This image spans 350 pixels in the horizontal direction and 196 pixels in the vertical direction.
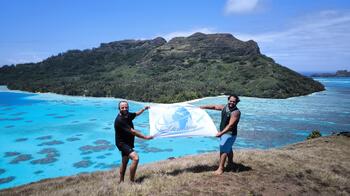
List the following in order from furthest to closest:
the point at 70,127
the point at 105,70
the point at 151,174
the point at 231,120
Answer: the point at 105,70
the point at 70,127
the point at 151,174
the point at 231,120

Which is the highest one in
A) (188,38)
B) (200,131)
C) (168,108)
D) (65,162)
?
(188,38)

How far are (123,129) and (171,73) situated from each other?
9356 centimetres

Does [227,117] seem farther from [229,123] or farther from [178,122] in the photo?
[178,122]

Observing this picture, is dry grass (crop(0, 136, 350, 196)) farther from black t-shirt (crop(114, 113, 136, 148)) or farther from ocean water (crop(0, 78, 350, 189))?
ocean water (crop(0, 78, 350, 189))

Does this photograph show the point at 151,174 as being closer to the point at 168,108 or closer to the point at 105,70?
the point at 168,108

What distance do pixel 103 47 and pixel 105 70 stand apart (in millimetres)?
59377

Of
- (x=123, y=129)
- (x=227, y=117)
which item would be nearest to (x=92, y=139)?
(x=123, y=129)

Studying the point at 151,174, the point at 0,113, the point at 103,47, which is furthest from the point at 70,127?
the point at 103,47

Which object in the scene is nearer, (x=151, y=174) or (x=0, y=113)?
(x=151, y=174)

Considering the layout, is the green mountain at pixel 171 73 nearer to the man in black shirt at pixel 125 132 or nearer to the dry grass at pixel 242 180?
the dry grass at pixel 242 180

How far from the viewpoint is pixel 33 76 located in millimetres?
125438

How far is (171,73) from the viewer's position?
330 ft

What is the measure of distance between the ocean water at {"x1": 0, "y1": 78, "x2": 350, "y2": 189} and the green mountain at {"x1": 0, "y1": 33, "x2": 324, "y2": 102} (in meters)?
23.4

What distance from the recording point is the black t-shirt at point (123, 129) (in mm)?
7250
